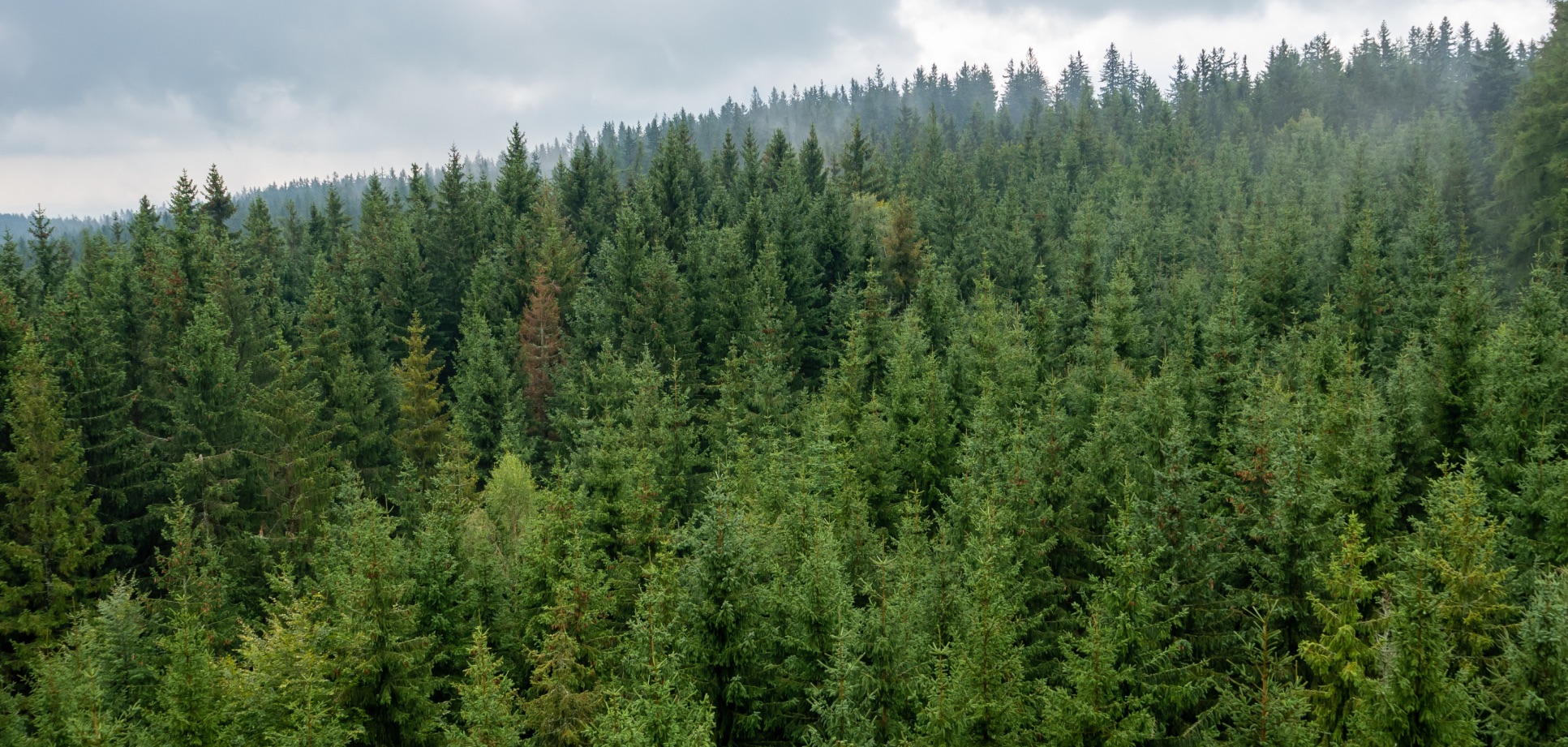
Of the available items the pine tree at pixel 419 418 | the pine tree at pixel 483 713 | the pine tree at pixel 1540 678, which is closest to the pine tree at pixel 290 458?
the pine tree at pixel 419 418

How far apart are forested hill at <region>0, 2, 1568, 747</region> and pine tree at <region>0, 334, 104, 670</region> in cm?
18

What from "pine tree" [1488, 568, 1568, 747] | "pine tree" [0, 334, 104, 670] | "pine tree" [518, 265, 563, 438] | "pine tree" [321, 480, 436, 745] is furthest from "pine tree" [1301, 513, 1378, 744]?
"pine tree" [0, 334, 104, 670]

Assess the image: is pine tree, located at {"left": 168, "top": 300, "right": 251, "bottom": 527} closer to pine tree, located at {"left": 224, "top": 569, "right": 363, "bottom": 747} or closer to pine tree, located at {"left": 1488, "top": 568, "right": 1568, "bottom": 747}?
pine tree, located at {"left": 224, "top": 569, "right": 363, "bottom": 747}

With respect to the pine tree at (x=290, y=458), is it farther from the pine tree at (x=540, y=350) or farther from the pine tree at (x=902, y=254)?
the pine tree at (x=902, y=254)

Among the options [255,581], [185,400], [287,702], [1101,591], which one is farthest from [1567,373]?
[185,400]

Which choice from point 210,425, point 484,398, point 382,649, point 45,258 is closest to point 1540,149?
point 484,398

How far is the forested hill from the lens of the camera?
16875 mm

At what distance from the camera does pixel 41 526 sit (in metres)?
33.7

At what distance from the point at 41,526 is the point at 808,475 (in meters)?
31.6

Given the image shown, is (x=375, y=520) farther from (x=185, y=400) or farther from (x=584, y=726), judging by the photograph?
(x=185, y=400)

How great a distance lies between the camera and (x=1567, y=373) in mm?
24562

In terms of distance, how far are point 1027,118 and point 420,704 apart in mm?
124476

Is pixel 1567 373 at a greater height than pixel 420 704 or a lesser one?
greater

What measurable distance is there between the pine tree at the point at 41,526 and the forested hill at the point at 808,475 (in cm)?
18
